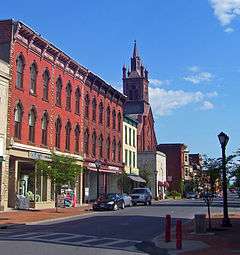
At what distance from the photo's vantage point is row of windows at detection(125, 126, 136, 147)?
71.7m

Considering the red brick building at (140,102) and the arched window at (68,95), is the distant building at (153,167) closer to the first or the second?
the red brick building at (140,102)

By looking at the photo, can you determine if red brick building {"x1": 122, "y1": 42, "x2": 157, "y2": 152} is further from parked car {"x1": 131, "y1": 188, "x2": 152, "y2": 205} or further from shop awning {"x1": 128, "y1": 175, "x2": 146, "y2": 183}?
parked car {"x1": 131, "y1": 188, "x2": 152, "y2": 205}

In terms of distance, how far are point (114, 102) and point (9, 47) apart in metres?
28.1

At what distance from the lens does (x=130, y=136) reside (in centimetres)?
7388

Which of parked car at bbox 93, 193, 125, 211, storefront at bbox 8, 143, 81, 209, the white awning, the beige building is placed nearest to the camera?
the beige building

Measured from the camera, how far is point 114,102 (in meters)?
63.8

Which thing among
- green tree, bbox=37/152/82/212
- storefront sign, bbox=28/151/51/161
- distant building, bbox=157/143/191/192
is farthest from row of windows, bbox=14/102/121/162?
distant building, bbox=157/143/191/192

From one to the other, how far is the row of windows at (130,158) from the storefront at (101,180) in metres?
5.86

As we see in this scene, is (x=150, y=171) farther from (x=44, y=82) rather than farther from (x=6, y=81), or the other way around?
(x=6, y=81)

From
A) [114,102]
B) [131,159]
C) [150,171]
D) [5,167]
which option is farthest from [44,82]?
[150,171]

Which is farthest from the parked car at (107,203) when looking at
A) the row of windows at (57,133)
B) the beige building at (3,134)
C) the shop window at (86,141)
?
the shop window at (86,141)

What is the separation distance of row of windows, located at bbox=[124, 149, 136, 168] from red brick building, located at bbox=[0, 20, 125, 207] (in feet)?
36.5

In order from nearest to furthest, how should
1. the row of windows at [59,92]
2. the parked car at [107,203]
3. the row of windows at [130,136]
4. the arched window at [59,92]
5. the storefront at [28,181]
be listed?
the storefront at [28,181]
the row of windows at [59,92]
the parked car at [107,203]
the arched window at [59,92]
the row of windows at [130,136]

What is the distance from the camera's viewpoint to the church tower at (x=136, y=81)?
123250 millimetres
